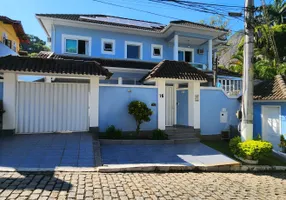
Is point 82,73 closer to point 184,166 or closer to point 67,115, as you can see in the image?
point 67,115

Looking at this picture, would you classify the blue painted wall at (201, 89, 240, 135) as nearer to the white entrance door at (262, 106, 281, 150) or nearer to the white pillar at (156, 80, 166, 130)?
the white entrance door at (262, 106, 281, 150)

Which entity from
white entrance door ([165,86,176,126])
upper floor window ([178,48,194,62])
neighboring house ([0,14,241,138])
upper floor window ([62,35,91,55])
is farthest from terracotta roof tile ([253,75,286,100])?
upper floor window ([62,35,91,55])

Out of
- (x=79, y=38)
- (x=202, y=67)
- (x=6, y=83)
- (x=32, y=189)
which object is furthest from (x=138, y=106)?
(x=202, y=67)

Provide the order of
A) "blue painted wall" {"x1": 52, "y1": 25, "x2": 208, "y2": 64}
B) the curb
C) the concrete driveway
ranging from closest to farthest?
1. the curb
2. the concrete driveway
3. "blue painted wall" {"x1": 52, "y1": 25, "x2": 208, "y2": 64}

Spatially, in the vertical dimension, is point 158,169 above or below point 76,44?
below

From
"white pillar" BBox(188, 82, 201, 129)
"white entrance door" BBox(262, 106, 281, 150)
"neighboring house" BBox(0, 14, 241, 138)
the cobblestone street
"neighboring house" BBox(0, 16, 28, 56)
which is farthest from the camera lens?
"neighboring house" BBox(0, 16, 28, 56)

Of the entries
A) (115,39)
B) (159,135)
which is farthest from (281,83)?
(115,39)

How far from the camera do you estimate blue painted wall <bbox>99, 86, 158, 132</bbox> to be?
10688 millimetres

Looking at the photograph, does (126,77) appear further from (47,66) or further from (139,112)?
(47,66)

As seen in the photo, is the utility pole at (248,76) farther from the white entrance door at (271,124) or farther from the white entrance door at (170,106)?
the white entrance door at (170,106)

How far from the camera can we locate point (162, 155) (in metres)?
8.16

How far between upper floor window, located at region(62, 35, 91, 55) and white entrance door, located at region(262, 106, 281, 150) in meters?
12.3

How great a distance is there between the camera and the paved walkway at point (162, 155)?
733 centimetres

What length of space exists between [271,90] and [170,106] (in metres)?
5.84
